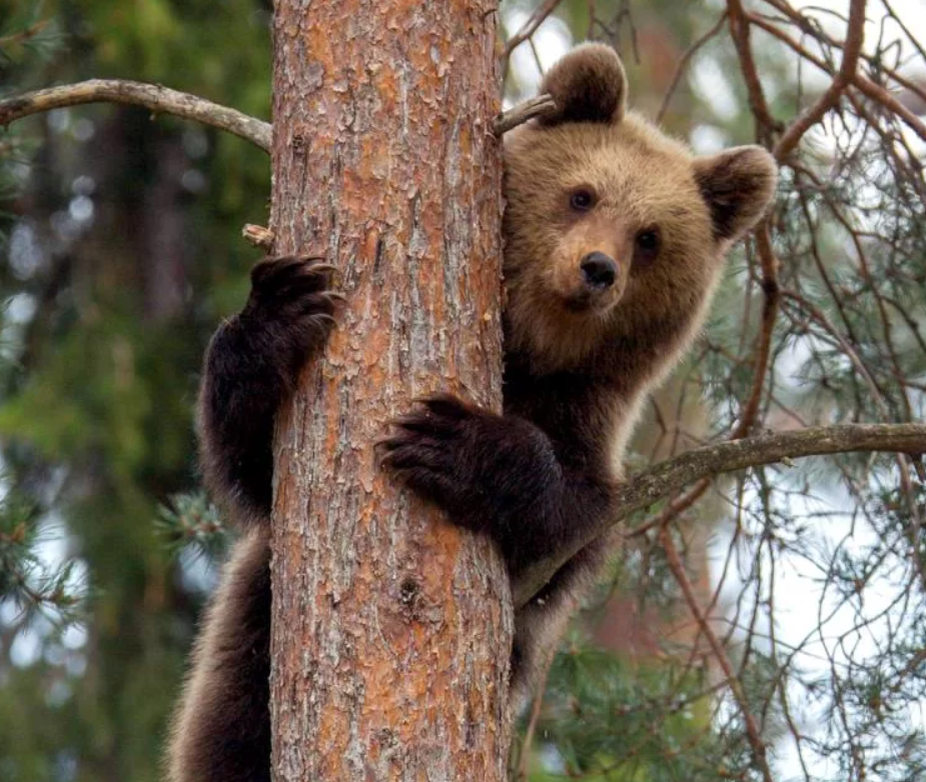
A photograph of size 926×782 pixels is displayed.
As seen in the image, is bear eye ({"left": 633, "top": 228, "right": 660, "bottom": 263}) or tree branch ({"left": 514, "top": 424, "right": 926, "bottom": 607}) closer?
tree branch ({"left": 514, "top": 424, "right": 926, "bottom": 607})

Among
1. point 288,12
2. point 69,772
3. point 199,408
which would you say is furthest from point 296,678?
point 69,772

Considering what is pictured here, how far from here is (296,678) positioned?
3.19 metres

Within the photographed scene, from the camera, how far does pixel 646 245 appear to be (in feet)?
14.4

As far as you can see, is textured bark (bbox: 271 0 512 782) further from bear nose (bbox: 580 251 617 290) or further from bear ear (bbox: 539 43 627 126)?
bear ear (bbox: 539 43 627 126)

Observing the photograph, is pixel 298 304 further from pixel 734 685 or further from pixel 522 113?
pixel 734 685

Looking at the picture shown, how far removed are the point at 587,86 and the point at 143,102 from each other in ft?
4.45

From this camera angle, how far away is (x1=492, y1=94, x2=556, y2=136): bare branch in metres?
3.52

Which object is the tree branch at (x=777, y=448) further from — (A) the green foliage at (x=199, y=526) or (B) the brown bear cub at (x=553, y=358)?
(A) the green foliage at (x=199, y=526)

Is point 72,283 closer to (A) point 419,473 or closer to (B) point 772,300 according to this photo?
(B) point 772,300

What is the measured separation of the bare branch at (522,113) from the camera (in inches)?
139

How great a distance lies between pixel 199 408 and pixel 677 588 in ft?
7.59

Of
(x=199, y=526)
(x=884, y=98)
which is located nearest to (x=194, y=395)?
(x=199, y=526)

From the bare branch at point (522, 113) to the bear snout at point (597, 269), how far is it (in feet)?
1.62

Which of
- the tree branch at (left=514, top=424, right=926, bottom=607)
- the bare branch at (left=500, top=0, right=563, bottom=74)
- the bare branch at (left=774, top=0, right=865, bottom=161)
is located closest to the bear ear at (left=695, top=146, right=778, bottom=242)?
the bare branch at (left=774, top=0, right=865, bottom=161)
